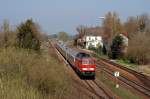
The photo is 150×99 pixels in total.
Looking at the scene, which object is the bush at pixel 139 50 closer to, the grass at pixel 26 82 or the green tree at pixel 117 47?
the green tree at pixel 117 47

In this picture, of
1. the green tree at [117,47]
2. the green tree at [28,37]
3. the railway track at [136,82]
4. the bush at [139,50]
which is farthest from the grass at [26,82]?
the green tree at [117,47]

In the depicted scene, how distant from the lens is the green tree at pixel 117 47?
6676 cm

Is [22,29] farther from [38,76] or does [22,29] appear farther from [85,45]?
[85,45]

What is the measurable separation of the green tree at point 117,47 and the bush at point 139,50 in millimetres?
5310

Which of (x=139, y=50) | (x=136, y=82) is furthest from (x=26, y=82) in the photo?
(x=139, y=50)

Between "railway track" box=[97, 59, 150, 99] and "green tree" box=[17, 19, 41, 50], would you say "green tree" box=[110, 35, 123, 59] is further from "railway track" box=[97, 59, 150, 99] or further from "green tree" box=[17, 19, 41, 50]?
"green tree" box=[17, 19, 41, 50]

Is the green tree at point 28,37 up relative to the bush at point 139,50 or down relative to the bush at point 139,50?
up

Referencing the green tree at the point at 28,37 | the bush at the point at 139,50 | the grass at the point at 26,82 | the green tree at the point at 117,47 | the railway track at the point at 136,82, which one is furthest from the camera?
the green tree at the point at 117,47

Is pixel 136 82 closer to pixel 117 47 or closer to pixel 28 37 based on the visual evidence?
pixel 28 37

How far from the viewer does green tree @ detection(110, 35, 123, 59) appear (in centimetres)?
6676

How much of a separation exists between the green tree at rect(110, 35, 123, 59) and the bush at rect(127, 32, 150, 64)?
531 cm

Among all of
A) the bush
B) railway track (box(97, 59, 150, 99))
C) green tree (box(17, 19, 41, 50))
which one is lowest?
railway track (box(97, 59, 150, 99))

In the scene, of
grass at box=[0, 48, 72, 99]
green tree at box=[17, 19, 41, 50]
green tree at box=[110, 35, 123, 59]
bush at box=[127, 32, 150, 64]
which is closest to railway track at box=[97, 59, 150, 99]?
green tree at box=[17, 19, 41, 50]

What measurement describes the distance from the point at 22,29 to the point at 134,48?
2658 centimetres
